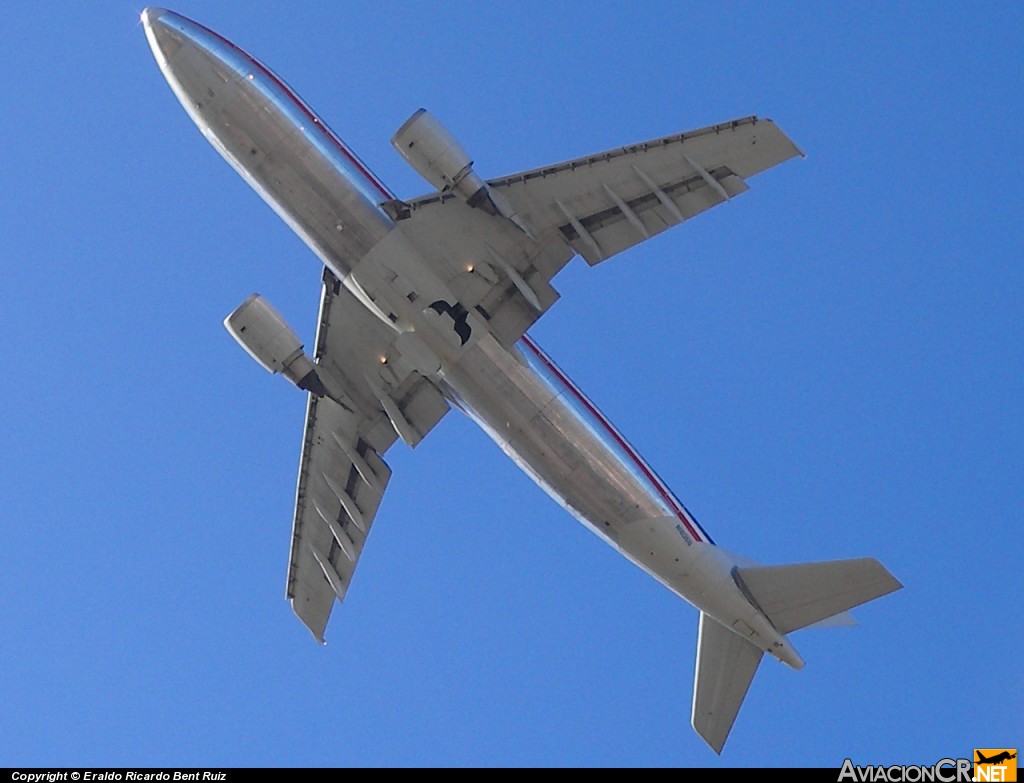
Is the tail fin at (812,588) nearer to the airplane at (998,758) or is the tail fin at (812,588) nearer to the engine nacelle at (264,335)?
the airplane at (998,758)

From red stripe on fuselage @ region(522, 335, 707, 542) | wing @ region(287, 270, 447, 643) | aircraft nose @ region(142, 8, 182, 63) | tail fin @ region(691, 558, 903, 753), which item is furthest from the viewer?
wing @ region(287, 270, 447, 643)

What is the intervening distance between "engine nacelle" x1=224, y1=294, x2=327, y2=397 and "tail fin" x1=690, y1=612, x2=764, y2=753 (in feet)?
50.7

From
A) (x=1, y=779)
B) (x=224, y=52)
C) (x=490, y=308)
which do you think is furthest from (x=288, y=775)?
(x=224, y=52)

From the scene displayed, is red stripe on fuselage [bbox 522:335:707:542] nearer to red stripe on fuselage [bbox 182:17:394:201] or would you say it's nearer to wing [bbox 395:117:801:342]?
wing [bbox 395:117:801:342]

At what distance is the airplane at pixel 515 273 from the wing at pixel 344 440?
89 cm

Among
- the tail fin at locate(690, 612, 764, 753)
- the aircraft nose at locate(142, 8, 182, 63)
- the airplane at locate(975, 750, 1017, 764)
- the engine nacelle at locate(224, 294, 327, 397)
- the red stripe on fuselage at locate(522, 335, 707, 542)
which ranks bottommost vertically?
the airplane at locate(975, 750, 1017, 764)

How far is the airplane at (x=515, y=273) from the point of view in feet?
125

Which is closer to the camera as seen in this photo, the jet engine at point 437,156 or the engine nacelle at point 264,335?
the jet engine at point 437,156

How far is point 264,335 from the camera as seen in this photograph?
4144 centimetres

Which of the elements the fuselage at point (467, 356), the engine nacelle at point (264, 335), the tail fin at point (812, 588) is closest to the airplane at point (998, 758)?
the tail fin at point (812, 588)

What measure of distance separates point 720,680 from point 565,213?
1521cm

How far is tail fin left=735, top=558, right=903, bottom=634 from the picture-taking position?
37531mm

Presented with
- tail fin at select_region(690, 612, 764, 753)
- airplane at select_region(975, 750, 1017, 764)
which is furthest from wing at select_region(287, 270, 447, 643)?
airplane at select_region(975, 750, 1017, 764)

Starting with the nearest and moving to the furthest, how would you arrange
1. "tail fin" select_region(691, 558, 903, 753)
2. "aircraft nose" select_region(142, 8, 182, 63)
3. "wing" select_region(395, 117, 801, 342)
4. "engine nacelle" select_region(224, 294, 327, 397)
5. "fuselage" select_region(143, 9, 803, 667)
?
"wing" select_region(395, 117, 801, 342) < "tail fin" select_region(691, 558, 903, 753) < "fuselage" select_region(143, 9, 803, 667) < "aircraft nose" select_region(142, 8, 182, 63) < "engine nacelle" select_region(224, 294, 327, 397)
